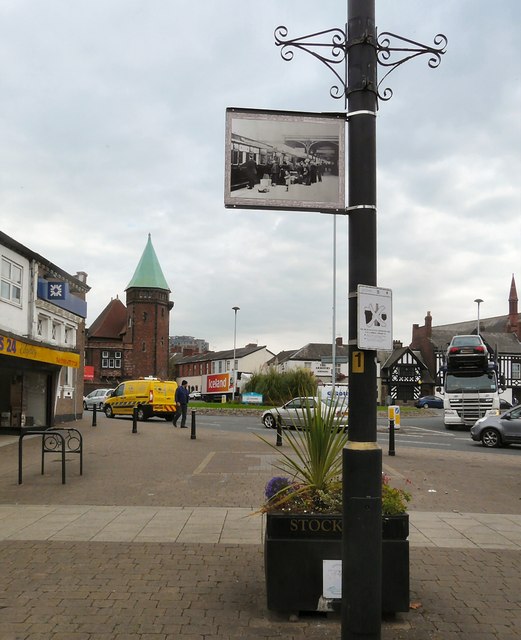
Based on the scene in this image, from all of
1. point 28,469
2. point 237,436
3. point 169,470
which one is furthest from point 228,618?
point 237,436

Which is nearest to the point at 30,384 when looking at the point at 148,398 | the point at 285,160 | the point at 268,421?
the point at 148,398

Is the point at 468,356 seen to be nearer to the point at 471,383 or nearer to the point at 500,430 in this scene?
the point at 471,383

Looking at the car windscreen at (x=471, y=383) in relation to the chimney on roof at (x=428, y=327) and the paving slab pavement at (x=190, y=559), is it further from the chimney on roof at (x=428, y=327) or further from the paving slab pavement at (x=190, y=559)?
the chimney on roof at (x=428, y=327)

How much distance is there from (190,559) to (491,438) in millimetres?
15700

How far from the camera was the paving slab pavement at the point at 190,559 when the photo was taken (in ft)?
15.2

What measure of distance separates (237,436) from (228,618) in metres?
17.1

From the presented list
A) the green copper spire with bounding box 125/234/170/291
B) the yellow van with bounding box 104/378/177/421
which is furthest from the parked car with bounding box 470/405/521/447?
the green copper spire with bounding box 125/234/170/291

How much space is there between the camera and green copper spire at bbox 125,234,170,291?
79188 millimetres

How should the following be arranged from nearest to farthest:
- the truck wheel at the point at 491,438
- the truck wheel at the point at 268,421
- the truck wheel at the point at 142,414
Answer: the truck wheel at the point at 491,438 < the truck wheel at the point at 268,421 < the truck wheel at the point at 142,414

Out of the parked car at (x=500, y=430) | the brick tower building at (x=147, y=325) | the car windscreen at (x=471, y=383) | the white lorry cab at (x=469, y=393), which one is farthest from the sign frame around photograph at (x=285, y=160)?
the brick tower building at (x=147, y=325)

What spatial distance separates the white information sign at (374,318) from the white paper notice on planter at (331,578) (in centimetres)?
A: 185

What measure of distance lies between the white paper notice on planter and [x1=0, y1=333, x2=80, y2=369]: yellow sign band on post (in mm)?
14817

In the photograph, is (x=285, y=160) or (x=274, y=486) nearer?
(x=285, y=160)

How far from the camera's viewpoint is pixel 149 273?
8019 centimetres
